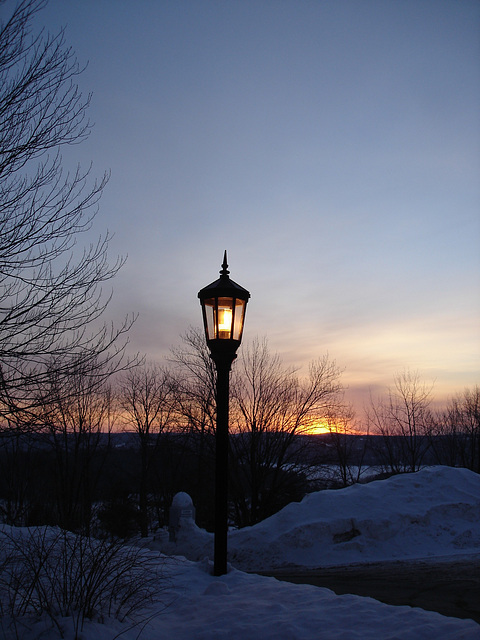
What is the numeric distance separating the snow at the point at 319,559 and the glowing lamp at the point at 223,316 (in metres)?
2.56

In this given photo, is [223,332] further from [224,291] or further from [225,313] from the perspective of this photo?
[224,291]

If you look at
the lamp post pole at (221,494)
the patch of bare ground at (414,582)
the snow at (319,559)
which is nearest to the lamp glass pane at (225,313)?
the lamp post pole at (221,494)

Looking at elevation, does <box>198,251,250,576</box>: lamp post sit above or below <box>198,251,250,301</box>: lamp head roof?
below

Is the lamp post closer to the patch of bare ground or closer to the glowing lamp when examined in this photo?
the glowing lamp

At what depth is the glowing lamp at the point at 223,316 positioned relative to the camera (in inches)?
239

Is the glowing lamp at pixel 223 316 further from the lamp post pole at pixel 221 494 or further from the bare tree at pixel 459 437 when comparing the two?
the bare tree at pixel 459 437

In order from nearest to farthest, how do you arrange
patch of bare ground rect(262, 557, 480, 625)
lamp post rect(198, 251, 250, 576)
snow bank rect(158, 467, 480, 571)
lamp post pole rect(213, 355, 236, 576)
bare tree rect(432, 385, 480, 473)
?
patch of bare ground rect(262, 557, 480, 625), lamp post pole rect(213, 355, 236, 576), lamp post rect(198, 251, 250, 576), snow bank rect(158, 467, 480, 571), bare tree rect(432, 385, 480, 473)

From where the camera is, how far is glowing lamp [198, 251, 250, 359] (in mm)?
6066

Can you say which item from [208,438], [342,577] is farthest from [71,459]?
[342,577]

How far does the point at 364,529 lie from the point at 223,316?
7.11 metres

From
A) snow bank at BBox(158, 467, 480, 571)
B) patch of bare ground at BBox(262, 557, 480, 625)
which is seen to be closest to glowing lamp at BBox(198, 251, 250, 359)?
patch of bare ground at BBox(262, 557, 480, 625)

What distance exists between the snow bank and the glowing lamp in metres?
6.13

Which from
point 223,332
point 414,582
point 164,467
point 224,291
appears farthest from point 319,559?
point 164,467

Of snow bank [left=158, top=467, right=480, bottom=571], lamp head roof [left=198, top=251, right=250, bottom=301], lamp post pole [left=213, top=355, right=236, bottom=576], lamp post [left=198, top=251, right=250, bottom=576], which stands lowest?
snow bank [left=158, top=467, right=480, bottom=571]
